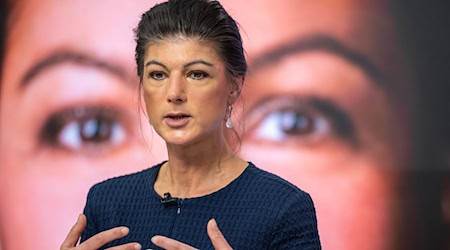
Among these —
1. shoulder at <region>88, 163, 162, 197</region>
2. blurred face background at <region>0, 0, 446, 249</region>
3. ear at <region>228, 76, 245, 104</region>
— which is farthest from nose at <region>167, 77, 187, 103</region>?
blurred face background at <region>0, 0, 446, 249</region>

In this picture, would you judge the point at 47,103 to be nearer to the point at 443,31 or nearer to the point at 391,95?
the point at 391,95

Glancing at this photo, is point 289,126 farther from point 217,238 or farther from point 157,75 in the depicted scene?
point 217,238

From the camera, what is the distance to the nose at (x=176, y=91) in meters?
1.65

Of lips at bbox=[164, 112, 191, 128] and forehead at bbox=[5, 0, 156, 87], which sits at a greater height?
forehead at bbox=[5, 0, 156, 87]

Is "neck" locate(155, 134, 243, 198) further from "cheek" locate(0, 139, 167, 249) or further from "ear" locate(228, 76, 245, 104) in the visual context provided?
"cheek" locate(0, 139, 167, 249)

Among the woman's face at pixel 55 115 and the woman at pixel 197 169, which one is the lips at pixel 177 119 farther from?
the woman's face at pixel 55 115

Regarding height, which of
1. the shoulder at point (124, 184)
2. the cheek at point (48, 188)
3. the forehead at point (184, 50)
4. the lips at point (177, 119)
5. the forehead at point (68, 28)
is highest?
the forehead at point (68, 28)

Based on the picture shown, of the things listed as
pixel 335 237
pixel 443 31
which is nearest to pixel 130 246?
pixel 335 237

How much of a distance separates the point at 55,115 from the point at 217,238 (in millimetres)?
1460

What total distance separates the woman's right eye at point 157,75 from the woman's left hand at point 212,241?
0.33 meters

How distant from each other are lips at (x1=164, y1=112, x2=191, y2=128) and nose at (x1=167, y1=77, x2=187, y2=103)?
0.09ft

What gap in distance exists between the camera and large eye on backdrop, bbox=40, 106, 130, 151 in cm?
286

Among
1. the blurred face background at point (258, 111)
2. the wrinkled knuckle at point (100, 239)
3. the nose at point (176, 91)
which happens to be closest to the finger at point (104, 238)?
the wrinkled knuckle at point (100, 239)

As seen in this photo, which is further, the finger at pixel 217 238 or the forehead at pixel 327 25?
the forehead at pixel 327 25
